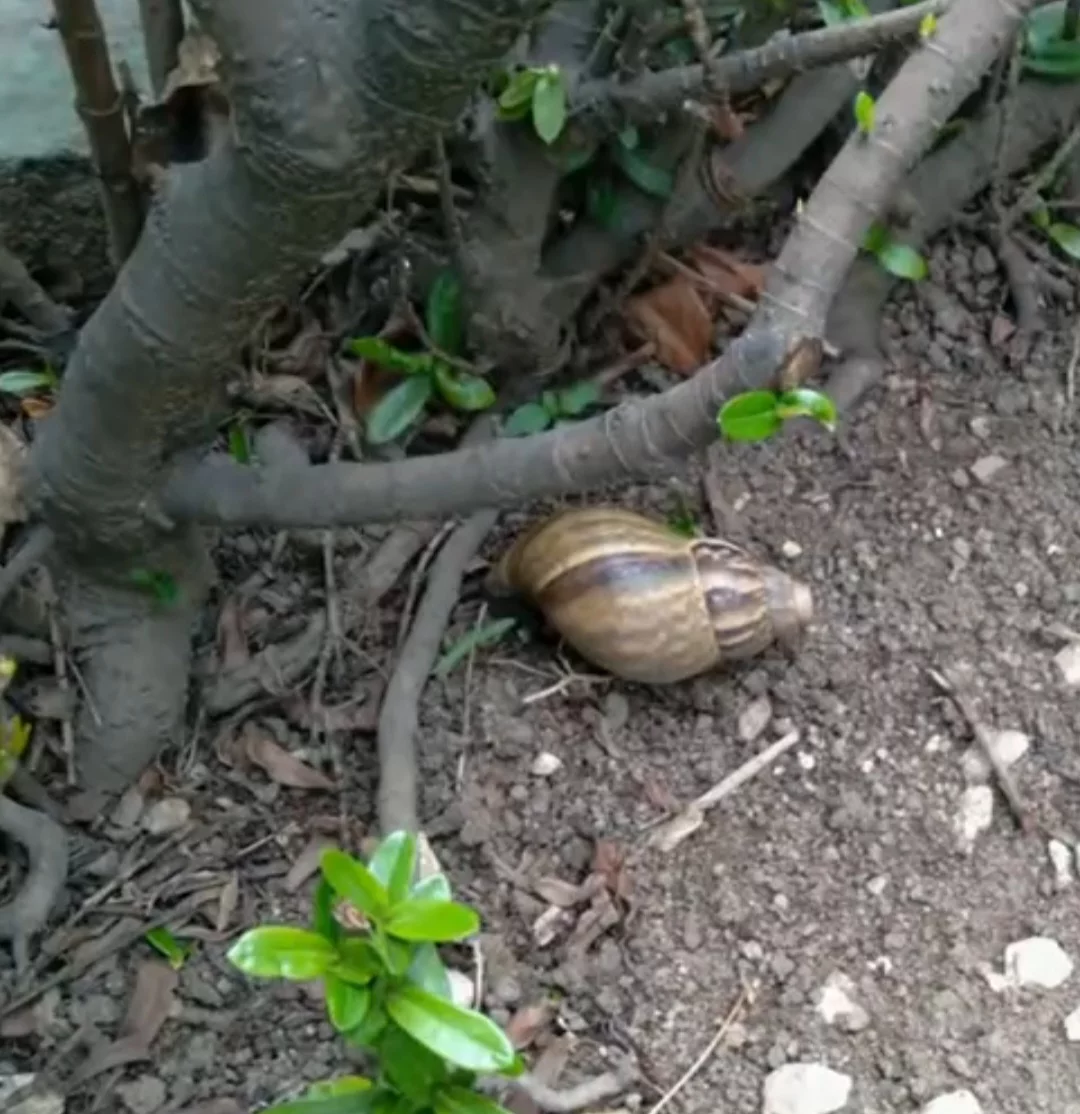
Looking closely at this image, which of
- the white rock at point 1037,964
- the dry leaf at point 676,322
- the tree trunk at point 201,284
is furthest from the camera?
the dry leaf at point 676,322

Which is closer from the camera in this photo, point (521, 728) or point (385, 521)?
point (385, 521)

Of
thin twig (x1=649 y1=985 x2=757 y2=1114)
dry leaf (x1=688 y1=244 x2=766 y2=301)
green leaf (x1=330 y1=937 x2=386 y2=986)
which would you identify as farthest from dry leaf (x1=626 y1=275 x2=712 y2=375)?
green leaf (x1=330 y1=937 x2=386 y2=986)

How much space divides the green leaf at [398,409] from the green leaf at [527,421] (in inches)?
3.0

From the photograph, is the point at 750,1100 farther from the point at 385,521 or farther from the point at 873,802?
the point at 385,521

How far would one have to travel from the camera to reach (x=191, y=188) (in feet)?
3.87

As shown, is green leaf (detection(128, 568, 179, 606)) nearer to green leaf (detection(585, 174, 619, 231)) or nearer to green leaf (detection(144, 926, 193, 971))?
green leaf (detection(144, 926, 193, 971))

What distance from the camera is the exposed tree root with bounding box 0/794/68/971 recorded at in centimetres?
137

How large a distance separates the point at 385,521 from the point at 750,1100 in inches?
18.4

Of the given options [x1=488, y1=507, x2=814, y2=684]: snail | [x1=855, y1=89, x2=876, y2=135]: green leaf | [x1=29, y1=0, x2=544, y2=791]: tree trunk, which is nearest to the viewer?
[x1=29, y1=0, x2=544, y2=791]: tree trunk

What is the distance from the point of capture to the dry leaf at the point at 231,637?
1.56 metres

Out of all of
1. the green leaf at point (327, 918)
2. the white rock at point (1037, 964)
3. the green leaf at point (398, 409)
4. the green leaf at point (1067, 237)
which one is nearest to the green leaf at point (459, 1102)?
the green leaf at point (327, 918)

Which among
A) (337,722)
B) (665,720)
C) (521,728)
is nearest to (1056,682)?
(665,720)

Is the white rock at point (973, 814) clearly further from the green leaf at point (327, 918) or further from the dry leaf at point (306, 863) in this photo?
the green leaf at point (327, 918)

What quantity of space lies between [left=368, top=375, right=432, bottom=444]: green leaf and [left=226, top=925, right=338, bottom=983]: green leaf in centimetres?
60
